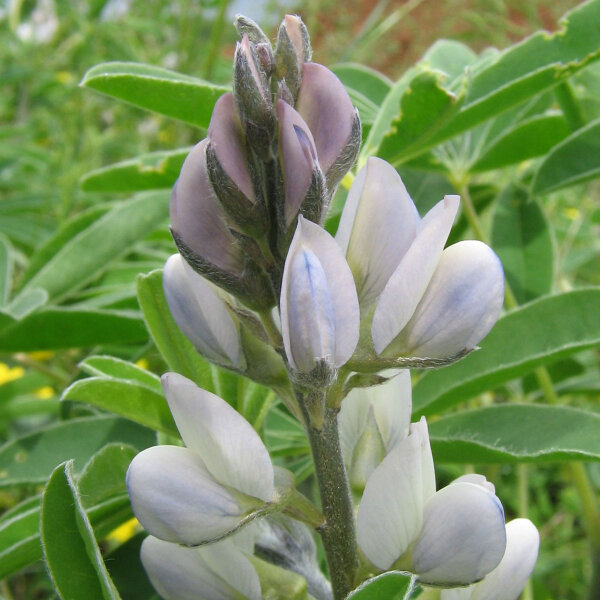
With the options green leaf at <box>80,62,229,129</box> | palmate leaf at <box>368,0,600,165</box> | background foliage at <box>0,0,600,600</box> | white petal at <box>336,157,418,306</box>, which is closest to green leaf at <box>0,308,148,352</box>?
background foliage at <box>0,0,600,600</box>

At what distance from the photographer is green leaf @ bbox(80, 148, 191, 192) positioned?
1.10 meters

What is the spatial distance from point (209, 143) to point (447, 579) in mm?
352

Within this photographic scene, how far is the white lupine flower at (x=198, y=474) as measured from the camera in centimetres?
57

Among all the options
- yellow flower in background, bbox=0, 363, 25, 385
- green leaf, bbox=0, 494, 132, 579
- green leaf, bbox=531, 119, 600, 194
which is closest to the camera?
green leaf, bbox=0, 494, 132, 579

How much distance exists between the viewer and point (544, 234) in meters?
1.29

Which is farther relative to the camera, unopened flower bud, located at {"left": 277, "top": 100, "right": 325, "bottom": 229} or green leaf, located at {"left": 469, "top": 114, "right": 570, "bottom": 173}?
green leaf, located at {"left": 469, "top": 114, "right": 570, "bottom": 173}

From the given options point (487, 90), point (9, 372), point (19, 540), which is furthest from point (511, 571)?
point (9, 372)

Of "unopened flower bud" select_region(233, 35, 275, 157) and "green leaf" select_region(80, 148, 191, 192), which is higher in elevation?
"green leaf" select_region(80, 148, 191, 192)

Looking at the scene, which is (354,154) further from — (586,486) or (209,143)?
(586,486)

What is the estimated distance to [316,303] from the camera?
1.78 feet

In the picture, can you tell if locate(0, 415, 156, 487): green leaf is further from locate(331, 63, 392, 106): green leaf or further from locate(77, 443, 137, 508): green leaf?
locate(331, 63, 392, 106): green leaf

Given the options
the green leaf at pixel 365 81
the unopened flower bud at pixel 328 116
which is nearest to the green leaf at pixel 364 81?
the green leaf at pixel 365 81

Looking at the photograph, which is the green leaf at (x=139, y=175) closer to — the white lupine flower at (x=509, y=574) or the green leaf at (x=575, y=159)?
the green leaf at (x=575, y=159)

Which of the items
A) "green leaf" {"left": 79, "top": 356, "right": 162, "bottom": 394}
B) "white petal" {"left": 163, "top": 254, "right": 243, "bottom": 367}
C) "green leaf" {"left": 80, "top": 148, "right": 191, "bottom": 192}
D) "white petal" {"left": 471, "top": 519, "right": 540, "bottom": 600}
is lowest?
"white petal" {"left": 471, "top": 519, "right": 540, "bottom": 600}
